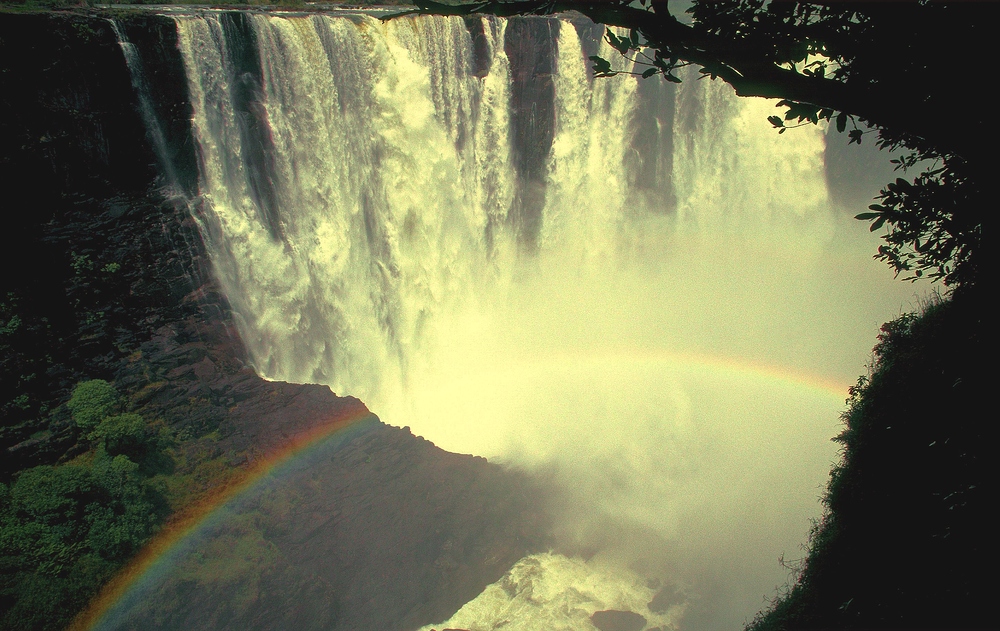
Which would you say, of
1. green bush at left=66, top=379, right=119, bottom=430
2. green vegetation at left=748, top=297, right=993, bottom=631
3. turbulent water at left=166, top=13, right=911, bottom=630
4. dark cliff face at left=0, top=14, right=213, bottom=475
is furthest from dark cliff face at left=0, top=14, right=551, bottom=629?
green vegetation at left=748, top=297, right=993, bottom=631

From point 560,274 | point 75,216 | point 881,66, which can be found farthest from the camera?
point 560,274

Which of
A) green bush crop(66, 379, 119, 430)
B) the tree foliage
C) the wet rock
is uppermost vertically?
the tree foliage

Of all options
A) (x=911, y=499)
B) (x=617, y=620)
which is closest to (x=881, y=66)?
(x=911, y=499)

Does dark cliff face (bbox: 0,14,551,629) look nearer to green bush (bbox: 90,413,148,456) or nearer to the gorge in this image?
the gorge

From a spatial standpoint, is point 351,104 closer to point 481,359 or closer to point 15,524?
point 481,359

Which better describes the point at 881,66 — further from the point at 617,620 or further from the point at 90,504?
the point at 90,504

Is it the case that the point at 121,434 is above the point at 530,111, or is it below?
below

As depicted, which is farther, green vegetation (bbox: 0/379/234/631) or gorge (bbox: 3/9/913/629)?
gorge (bbox: 3/9/913/629)

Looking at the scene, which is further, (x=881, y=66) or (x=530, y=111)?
(x=530, y=111)
